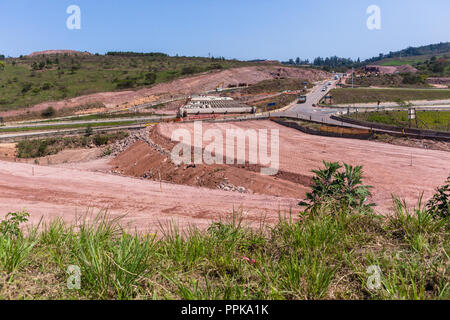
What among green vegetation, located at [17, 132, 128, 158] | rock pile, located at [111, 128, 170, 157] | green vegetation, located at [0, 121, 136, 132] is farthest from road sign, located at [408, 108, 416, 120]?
green vegetation, located at [0, 121, 136, 132]

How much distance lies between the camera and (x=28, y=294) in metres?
3.64

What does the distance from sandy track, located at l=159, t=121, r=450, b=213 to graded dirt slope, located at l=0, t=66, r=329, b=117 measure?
47.6m

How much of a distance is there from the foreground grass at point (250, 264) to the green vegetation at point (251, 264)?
0.5 inches

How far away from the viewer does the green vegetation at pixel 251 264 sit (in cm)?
376

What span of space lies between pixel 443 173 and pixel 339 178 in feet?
75.0

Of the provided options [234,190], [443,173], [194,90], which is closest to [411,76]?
[194,90]

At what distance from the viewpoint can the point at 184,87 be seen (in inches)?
3676

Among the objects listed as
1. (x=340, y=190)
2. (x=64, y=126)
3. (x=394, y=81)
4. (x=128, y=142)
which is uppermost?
(x=394, y=81)

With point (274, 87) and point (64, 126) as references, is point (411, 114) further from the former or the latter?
point (274, 87)

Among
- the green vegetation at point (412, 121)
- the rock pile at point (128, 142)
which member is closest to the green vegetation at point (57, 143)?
the rock pile at point (128, 142)
